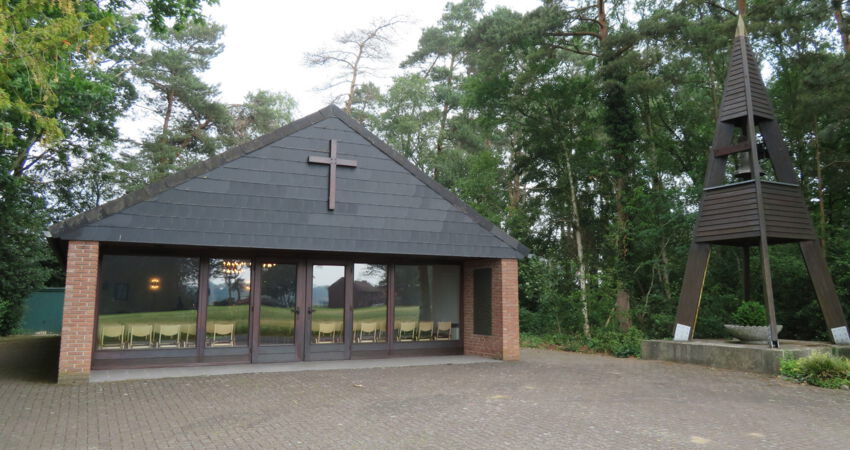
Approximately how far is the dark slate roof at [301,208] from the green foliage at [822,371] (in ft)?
17.1

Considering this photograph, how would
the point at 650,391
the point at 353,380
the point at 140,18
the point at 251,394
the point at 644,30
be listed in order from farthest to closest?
the point at 644,30 → the point at 140,18 → the point at 353,380 → the point at 650,391 → the point at 251,394

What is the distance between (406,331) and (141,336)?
503 cm

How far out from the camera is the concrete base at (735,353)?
1019 cm

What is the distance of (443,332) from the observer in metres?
12.5

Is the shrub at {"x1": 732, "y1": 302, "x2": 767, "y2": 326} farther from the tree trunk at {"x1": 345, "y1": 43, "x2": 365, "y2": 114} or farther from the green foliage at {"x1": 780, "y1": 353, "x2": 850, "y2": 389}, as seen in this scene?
the tree trunk at {"x1": 345, "y1": 43, "x2": 365, "y2": 114}

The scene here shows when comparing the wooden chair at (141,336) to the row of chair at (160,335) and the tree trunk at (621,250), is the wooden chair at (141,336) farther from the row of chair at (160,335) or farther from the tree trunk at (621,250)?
the tree trunk at (621,250)

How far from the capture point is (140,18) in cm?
1173

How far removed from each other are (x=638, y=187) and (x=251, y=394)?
41.9 ft

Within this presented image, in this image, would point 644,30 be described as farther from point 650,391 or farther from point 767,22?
point 650,391

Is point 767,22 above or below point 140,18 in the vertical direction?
above

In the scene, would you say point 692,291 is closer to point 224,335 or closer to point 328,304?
point 328,304

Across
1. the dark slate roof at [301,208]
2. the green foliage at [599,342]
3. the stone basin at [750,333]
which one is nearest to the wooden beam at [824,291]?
the stone basin at [750,333]

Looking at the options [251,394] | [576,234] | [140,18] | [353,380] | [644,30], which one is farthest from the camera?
[576,234]

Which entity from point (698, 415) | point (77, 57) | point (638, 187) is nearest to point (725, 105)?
point (638, 187)
